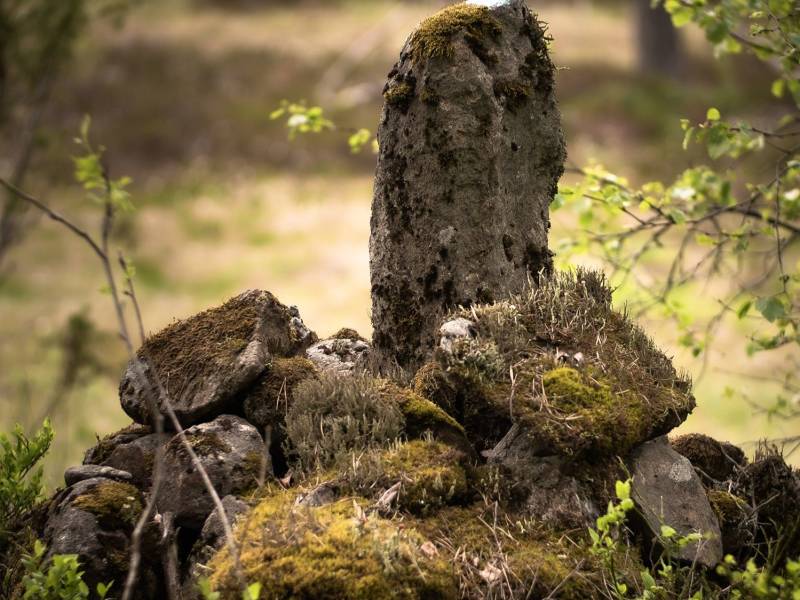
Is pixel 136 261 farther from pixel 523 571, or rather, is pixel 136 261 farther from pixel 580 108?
pixel 523 571

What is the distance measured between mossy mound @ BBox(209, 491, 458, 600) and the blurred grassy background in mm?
6697

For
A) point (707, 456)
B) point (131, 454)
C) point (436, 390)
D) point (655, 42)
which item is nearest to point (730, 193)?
point (707, 456)

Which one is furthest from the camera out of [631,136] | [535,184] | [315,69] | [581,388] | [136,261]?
[315,69]

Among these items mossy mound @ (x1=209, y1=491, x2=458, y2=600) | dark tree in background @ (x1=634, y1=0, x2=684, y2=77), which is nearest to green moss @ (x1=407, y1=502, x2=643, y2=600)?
mossy mound @ (x1=209, y1=491, x2=458, y2=600)

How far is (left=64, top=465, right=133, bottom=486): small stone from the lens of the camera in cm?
535

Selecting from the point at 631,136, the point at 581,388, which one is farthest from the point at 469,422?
the point at 631,136

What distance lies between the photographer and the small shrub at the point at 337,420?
518 cm

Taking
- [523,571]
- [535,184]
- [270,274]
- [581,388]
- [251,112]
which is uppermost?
[535,184]

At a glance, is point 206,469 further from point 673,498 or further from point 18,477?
point 673,498

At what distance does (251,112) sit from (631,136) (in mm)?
9572

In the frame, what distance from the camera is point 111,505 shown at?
5.02 meters

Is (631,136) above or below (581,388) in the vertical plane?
below

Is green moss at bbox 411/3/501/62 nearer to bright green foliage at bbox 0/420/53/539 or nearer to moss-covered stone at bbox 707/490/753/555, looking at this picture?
moss-covered stone at bbox 707/490/753/555

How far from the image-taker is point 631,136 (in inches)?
873
